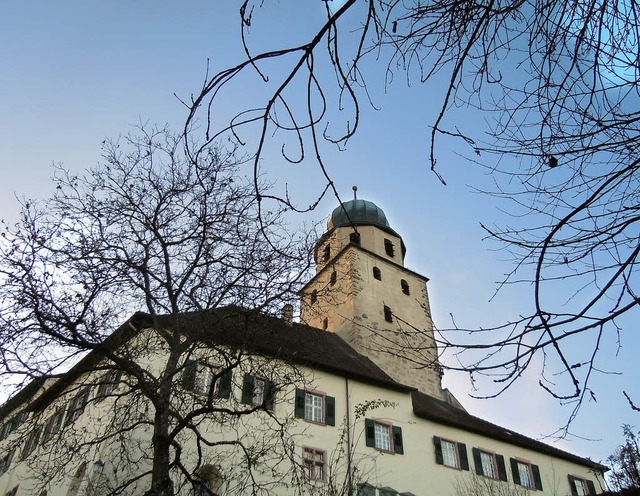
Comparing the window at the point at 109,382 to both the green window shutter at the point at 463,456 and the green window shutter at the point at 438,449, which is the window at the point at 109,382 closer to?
the green window shutter at the point at 438,449

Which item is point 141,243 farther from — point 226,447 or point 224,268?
point 226,447

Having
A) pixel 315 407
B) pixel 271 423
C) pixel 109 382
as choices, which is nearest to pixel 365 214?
pixel 315 407

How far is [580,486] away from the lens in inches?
881

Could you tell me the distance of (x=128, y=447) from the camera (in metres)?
13.3

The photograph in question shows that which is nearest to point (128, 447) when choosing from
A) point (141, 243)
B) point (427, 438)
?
point (141, 243)

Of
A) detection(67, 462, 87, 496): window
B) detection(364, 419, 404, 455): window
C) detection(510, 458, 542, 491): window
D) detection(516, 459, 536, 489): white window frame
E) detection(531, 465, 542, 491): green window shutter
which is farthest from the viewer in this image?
detection(531, 465, 542, 491): green window shutter

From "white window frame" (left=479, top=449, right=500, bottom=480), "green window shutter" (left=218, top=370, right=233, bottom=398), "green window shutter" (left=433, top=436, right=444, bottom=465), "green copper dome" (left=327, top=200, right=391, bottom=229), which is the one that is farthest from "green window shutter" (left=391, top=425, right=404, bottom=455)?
"green copper dome" (left=327, top=200, right=391, bottom=229)

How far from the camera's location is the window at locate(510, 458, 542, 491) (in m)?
20.0

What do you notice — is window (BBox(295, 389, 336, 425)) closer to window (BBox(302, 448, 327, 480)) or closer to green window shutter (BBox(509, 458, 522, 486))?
window (BBox(302, 448, 327, 480))

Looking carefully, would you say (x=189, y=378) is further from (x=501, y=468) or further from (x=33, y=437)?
(x=501, y=468)

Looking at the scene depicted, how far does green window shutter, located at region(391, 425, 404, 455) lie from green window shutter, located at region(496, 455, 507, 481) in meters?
4.36

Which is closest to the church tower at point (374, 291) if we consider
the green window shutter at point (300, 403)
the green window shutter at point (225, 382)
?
the green window shutter at point (300, 403)

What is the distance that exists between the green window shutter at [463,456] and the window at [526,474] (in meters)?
2.17

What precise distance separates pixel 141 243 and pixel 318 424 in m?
8.14
